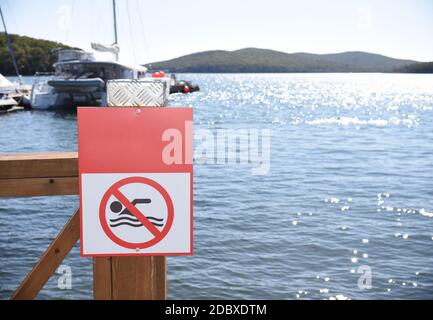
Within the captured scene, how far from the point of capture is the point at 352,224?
1123 centimetres

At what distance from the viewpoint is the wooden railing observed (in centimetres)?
218

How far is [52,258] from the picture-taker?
7.57ft

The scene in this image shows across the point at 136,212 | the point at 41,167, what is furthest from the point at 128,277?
the point at 41,167

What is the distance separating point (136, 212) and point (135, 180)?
12 centimetres

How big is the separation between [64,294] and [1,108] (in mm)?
38074

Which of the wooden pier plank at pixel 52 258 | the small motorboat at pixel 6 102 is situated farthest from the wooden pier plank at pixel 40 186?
the small motorboat at pixel 6 102

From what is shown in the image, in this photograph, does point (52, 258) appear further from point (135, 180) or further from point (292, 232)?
point (292, 232)

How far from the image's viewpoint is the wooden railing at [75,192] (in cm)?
218

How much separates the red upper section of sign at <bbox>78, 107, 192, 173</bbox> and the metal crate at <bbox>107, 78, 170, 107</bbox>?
3cm

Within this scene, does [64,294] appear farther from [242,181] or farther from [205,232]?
[242,181]

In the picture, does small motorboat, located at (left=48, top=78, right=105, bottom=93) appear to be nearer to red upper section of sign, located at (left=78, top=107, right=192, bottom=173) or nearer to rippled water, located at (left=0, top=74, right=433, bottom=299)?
rippled water, located at (left=0, top=74, right=433, bottom=299)

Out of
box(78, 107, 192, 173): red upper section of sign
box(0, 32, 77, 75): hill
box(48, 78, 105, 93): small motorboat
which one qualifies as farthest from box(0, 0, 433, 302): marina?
box(0, 32, 77, 75): hill

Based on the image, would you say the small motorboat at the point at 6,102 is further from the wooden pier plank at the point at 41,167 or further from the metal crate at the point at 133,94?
the metal crate at the point at 133,94

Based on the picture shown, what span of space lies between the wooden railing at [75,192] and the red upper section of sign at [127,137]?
0.30 metres
